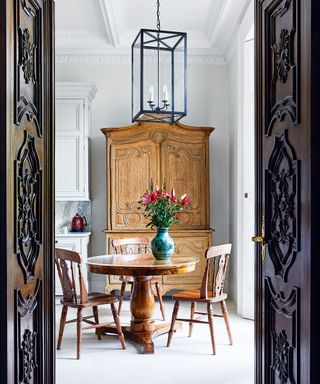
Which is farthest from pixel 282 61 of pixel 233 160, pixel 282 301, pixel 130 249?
pixel 233 160

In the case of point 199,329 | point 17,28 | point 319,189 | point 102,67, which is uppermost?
point 102,67

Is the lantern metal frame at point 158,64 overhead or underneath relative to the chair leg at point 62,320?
overhead

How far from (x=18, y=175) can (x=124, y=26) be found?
4625mm

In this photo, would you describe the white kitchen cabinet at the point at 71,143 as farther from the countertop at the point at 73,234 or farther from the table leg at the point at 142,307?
the table leg at the point at 142,307

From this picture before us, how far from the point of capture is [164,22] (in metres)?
5.88

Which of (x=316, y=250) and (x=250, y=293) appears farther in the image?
(x=250, y=293)

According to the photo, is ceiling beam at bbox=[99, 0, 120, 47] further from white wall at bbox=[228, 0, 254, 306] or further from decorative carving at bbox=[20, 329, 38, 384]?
decorative carving at bbox=[20, 329, 38, 384]

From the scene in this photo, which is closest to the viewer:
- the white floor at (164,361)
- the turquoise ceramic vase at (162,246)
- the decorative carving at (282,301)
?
the decorative carving at (282,301)

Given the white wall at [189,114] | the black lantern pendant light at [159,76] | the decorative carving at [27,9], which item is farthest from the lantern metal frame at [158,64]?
the white wall at [189,114]

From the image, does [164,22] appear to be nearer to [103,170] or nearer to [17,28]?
[103,170]

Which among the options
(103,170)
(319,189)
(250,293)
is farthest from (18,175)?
(103,170)

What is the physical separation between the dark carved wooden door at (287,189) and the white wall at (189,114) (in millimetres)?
4134

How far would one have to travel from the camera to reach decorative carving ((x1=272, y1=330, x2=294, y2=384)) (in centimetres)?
203

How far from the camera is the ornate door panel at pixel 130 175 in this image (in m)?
6.01
